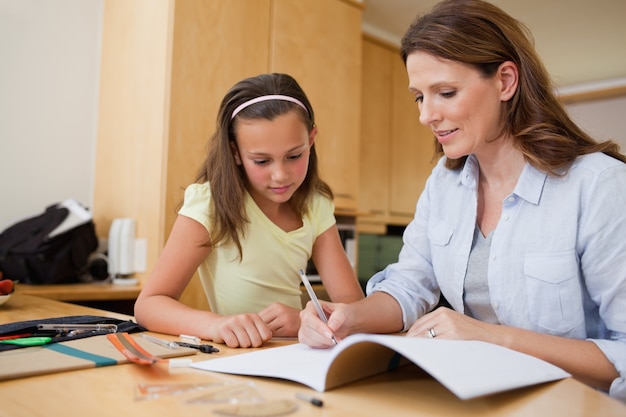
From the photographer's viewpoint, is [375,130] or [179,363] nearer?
[179,363]

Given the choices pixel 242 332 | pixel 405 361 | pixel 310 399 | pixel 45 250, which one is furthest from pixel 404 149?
pixel 310 399

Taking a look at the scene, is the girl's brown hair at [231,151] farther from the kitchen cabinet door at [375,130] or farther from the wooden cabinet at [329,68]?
the kitchen cabinet door at [375,130]

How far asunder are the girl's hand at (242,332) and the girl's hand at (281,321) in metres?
0.06

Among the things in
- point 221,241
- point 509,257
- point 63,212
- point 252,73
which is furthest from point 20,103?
point 509,257

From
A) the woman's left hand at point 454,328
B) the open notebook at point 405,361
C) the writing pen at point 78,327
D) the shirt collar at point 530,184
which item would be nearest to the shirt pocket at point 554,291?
the shirt collar at point 530,184

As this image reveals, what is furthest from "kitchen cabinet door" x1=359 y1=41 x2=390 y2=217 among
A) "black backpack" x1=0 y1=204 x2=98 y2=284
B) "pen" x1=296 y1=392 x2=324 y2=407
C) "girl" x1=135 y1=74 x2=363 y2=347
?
"pen" x1=296 y1=392 x2=324 y2=407

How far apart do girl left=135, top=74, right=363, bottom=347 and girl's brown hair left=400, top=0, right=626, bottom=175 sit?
0.36 m

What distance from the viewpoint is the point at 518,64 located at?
1.10 meters

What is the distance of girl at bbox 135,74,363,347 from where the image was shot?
4.05 ft

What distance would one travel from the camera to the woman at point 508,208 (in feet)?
3.16

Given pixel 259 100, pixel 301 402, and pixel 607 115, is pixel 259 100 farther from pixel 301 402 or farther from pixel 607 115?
pixel 607 115

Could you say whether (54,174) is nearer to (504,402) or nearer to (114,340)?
(114,340)

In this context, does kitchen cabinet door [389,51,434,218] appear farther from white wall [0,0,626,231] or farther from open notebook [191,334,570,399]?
open notebook [191,334,570,399]

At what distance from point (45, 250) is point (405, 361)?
182 cm
